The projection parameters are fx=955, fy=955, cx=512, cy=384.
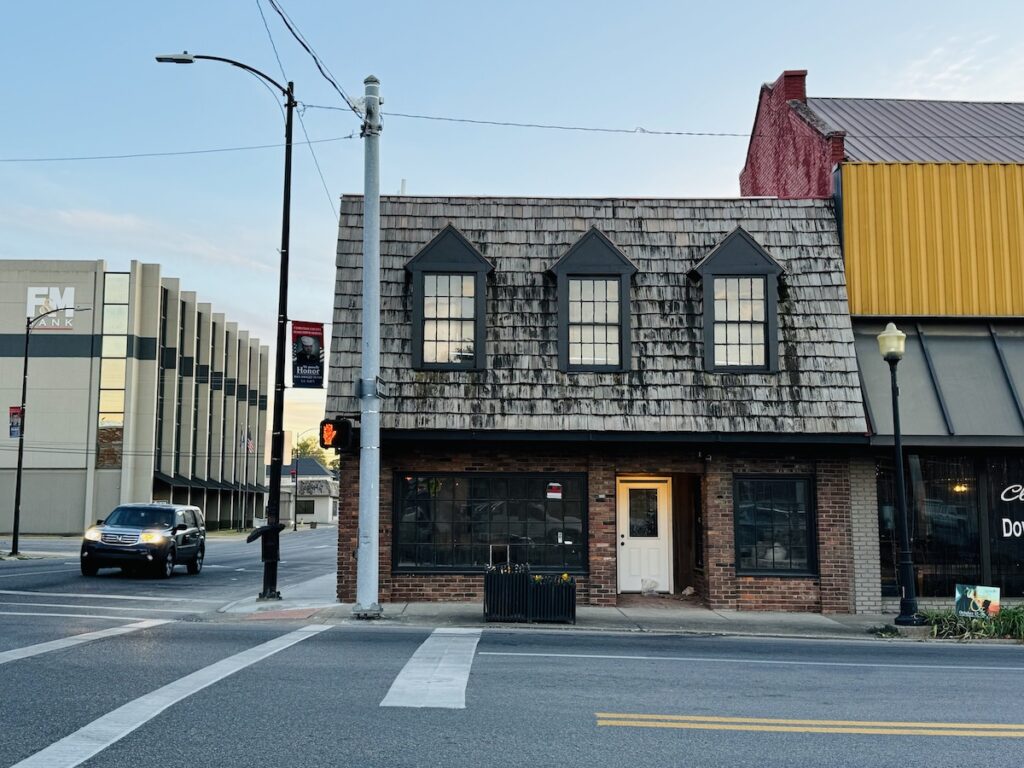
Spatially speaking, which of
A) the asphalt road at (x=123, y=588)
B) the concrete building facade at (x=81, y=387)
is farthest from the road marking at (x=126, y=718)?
the concrete building facade at (x=81, y=387)

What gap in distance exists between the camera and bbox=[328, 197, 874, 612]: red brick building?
16828 mm

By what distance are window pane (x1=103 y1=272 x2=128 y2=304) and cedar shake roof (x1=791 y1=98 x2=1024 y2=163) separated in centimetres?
4025

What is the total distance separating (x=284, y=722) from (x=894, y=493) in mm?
13324

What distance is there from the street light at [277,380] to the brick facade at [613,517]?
1.26 m

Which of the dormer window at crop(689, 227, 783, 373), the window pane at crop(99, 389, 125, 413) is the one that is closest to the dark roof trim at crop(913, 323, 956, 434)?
the dormer window at crop(689, 227, 783, 373)

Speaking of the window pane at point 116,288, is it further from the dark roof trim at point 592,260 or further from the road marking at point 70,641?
the road marking at point 70,641

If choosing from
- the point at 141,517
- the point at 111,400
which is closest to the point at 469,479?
the point at 141,517

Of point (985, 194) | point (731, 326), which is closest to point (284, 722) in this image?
point (731, 326)

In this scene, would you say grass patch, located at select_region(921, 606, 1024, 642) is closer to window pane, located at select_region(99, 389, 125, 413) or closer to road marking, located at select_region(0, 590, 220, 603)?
road marking, located at select_region(0, 590, 220, 603)

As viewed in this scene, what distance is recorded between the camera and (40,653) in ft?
32.9

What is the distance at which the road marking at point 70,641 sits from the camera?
32.3 feet

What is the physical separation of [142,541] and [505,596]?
11443 millimetres

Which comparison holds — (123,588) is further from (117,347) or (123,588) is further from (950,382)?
(117,347)

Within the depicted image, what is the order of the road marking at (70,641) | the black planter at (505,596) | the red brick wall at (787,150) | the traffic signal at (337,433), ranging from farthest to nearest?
the red brick wall at (787,150)
the traffic signal at (337,433)
the black planter at (505,596)
the road marking at (70,641)
